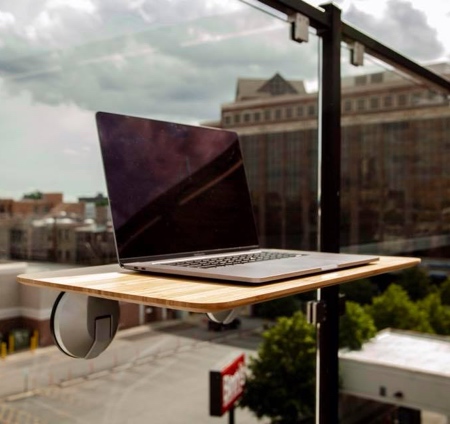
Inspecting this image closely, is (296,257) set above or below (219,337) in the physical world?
above

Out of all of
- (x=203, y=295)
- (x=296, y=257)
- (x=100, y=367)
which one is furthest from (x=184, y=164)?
(x=100, y=367)

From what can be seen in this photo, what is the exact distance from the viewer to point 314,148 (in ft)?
5.42

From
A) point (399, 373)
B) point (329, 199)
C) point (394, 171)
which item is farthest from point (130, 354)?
point (329, 199)

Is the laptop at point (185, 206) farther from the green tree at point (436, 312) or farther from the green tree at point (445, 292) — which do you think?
the green tree at point (436, 312)

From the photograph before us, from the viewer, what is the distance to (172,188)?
3.22ft

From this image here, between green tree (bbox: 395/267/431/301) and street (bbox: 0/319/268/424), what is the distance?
4.91 metres

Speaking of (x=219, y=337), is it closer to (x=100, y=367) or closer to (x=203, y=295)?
(x=100, y=367)

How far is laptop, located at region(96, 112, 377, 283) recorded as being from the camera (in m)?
0.84

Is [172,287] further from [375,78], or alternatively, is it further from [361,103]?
[361,103]

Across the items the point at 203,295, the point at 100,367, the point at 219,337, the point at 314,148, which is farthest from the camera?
the point at 219,337

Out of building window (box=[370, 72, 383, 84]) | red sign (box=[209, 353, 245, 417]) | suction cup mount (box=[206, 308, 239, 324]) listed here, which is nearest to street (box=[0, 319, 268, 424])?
red sign (box=[209, 353, 245, 417])

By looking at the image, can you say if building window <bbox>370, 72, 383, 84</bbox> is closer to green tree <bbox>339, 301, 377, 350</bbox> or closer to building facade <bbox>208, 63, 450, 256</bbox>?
building facade <bbox>208, 63, 450, 256</bbox>

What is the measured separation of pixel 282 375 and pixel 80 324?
14282 mm

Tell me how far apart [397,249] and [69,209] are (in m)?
9.16
